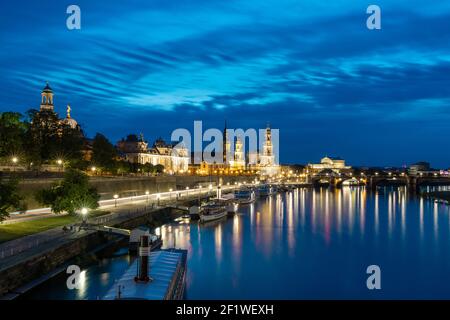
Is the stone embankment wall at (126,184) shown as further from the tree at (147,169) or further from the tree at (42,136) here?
the tree at (147,169)

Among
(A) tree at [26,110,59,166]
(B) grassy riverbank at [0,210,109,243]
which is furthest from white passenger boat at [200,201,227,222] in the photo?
(A) tree at [26,110,59,166]

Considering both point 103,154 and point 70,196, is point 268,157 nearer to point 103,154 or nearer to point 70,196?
point 103,154

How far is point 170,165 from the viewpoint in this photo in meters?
154

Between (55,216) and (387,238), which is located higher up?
(55,216)

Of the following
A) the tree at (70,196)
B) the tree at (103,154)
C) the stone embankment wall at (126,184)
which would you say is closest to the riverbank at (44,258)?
the tree at (70,196)

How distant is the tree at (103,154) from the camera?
75.2m

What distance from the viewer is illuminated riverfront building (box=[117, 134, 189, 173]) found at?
443 ft

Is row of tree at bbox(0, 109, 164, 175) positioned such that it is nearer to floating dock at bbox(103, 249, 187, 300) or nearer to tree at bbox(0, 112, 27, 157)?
tree at bbox(0, 112, 27, 157)

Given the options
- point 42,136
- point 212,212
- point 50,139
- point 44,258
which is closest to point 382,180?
point 212,212

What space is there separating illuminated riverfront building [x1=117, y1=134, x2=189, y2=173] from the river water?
264 feet

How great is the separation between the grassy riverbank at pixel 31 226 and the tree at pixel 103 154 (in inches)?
1533
